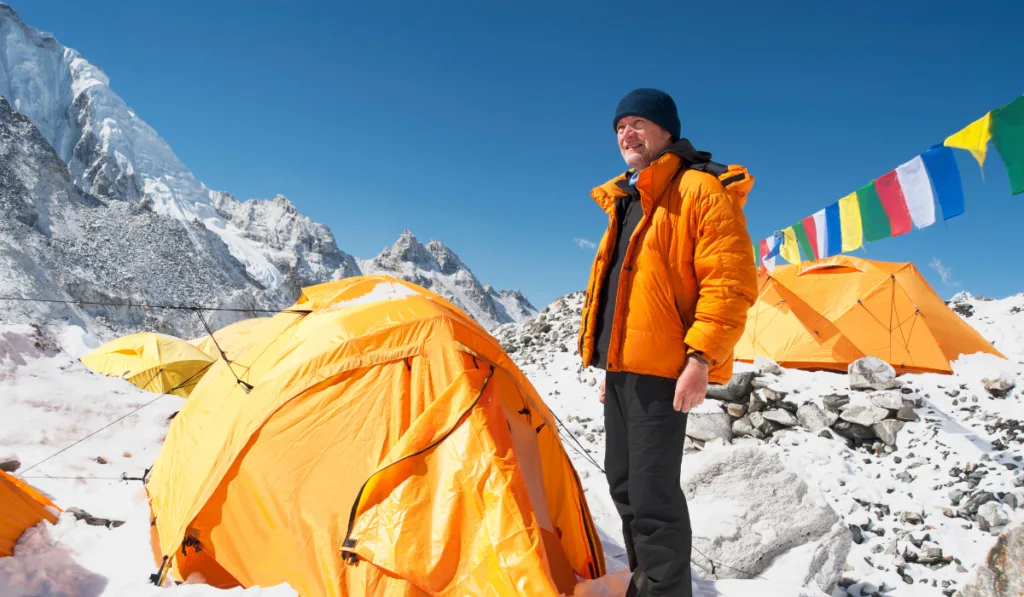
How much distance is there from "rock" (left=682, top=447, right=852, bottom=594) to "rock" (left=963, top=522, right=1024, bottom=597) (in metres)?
1.15

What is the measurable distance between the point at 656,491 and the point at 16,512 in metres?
4.26

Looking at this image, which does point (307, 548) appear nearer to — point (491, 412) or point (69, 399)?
point (491, 412)

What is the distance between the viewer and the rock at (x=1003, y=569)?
2.80 metres

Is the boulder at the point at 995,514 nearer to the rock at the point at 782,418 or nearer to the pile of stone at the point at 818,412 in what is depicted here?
the pile of stone at the point at 818,412

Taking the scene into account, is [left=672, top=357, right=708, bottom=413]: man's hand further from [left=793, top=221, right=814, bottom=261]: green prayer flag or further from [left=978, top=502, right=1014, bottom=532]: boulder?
[left=793, top=221, right=814, bottom=261]: green prayer flag

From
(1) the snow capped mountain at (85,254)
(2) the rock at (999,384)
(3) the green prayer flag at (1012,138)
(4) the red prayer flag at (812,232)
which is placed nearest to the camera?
(3) the green prayer flag at (1012,138)

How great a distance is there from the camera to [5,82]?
333 ft

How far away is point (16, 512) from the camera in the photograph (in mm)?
3670

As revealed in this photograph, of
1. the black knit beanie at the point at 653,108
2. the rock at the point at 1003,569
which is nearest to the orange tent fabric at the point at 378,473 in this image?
the black knit beanie at the point at 653,108

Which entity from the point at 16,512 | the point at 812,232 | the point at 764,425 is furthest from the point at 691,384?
the point at 812,232

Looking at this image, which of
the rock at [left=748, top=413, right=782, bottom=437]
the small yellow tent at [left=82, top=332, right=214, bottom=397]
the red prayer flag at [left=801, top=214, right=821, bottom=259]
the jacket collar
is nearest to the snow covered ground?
the rock at [left=748, top=413, right=782, bottom=437]

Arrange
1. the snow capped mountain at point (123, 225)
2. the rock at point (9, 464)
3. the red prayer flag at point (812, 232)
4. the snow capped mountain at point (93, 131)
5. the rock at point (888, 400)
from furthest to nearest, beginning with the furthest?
the snow capped mountain at point (93, 131), the snow capped mountain at point (123, 225), the red prayer flag at point (812, 232), the rock at point (888, 400), the rock at point (9, 464)

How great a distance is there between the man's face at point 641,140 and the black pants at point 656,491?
44.5 inches

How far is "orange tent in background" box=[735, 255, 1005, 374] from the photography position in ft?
29.9
